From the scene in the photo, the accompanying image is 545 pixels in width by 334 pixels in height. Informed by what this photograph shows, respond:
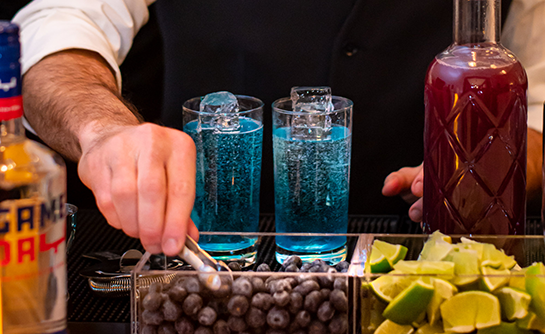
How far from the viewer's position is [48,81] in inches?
50.3

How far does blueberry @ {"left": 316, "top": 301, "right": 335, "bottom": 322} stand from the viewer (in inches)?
26.4

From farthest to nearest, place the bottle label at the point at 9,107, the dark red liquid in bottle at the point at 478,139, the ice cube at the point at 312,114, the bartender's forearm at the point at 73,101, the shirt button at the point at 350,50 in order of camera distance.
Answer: the shirt button at the point at 350,50
the bartender's forearm at the point at 73,101
the ice cube at the point at 312,114
the dark red liquid in bottle at the point at 478,139
the bottle label at the point at 9,107

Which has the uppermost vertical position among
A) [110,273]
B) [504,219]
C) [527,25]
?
[527,25]

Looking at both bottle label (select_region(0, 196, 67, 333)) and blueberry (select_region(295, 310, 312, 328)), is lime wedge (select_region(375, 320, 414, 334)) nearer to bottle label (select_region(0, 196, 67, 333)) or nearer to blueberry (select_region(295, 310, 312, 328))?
blueberry (select_region(295, 310, 312, 328))

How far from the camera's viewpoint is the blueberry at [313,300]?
26.4 inches

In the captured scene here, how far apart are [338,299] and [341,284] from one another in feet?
0.05

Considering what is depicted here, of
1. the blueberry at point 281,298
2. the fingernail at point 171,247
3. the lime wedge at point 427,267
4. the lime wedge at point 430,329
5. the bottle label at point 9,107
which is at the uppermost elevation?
the bottle label at point 9,107

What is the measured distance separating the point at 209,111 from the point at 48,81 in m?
0.53

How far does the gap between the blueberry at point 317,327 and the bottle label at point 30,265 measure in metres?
0.26

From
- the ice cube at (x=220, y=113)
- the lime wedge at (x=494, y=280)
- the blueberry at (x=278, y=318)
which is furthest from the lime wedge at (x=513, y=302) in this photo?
the ice cube at (x=220, y=113)

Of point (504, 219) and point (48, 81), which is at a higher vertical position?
point (48, 81)

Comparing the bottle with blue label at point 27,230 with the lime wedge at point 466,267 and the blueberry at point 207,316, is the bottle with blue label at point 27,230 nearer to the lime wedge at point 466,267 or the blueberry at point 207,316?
the blueberry at point 207,316

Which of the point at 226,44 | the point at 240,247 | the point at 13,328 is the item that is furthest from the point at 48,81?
the point at 13,328

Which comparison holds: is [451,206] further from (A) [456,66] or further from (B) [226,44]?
(B) [226,44]
